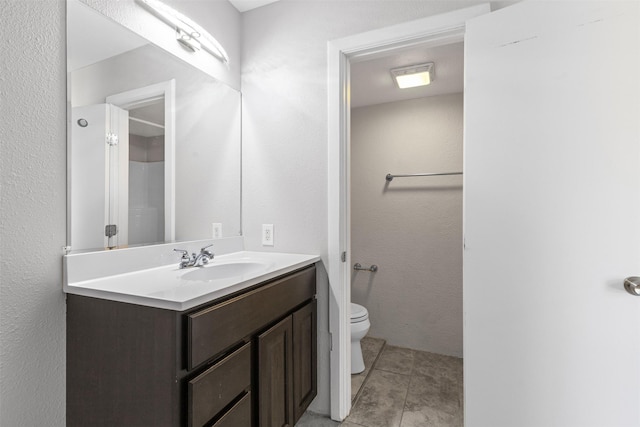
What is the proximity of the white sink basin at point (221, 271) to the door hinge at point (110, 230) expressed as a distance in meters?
0.32

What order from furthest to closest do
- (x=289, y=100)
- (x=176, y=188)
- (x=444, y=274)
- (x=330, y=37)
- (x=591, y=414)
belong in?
1. (x=444, y=274)
2. (x=289, y=100)
3. (x=330, y=37)
4. (x=176, y=188)
5. (x=591, y=414)

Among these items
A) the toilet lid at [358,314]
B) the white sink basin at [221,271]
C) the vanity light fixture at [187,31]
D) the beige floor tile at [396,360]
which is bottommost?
the beige floor tile at [396,360]

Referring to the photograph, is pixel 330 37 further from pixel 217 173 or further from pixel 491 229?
pixel 491 229

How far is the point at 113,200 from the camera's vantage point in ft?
4.11

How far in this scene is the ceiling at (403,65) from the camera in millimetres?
1969

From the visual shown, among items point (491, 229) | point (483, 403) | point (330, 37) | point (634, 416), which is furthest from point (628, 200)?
point (330, 37)

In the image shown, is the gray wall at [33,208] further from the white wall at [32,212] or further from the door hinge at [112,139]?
the door hinge at [112,139]

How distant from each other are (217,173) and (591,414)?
78.3 inches

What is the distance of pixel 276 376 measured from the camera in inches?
50.8

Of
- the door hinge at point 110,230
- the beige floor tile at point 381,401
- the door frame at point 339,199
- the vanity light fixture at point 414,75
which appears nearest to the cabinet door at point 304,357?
the door frame at point 339,199

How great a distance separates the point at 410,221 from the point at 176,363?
2205 mm

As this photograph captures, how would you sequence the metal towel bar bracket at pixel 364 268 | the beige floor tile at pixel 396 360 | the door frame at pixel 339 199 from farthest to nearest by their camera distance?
1. the metal towel bar bracket at pixel 364 268
2. the beige floor tile at pixel 396 360
3. the door frame at pixel 339 199

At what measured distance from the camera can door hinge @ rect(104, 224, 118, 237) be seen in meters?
1.22

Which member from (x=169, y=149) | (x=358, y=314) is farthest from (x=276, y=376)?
(x=169, y=149)
